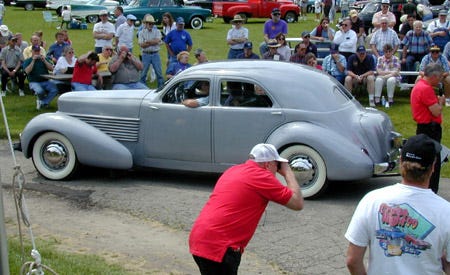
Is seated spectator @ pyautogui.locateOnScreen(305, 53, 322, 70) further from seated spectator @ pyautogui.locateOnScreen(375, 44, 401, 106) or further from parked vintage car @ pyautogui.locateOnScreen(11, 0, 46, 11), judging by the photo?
parked vintage car @ pyautogui.locateOnScreen(11, 0, 46, 11)

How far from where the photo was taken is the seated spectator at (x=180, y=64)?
14.9 m

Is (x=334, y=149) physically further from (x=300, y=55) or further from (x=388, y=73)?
(x=388, y=73)

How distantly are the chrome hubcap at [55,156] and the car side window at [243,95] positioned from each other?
91.8 inches

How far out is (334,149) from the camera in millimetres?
8891

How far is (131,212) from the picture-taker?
8656 millimetres

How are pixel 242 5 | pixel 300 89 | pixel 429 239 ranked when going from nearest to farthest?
pixel 429 239 → pixel 300 89 → pixel 242 5

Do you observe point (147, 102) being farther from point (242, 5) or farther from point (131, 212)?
point (242, 5)

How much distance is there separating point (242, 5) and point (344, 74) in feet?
67.2

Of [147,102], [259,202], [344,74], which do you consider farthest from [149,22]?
[259,202]

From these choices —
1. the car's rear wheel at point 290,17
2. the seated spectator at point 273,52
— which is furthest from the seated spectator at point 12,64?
the car's rear wheel at point 290,17

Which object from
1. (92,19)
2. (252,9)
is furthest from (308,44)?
(92,19)

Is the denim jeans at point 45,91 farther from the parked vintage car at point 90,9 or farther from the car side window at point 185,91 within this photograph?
the parked vintage car at point 90,9

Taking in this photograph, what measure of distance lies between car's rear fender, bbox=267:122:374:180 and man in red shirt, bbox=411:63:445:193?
0.80 m

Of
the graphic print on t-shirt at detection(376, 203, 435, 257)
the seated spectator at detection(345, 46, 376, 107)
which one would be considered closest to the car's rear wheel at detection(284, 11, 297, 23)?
the seated spectator at detection(345, 46, 376, 107)
